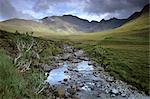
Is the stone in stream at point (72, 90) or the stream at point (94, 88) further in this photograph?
the stone in stream at point (72, 90)

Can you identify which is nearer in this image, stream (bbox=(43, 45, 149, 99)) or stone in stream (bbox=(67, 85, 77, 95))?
stream (bbox=(43, 45, 149, 99))

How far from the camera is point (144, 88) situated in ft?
131

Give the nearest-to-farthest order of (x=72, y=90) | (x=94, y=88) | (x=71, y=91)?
(x=71, y=91) → (x=72, y=90) → (x=94, y=88)

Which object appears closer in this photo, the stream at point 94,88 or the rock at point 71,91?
the stream at point 94,88

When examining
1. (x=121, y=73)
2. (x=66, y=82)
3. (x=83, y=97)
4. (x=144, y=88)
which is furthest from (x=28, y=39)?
(x=121, y=73)

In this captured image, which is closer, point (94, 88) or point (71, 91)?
point (71, 91)

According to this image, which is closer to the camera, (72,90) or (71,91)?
(71,91)

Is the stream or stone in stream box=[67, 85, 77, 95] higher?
stone in stream box=[67, 85, 77, 95]

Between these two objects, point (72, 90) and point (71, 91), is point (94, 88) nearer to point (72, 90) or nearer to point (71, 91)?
point (72, 90)

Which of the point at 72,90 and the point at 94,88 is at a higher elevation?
the point at 72,90

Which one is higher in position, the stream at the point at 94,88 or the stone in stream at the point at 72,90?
the stone in stream at the point at 72,90

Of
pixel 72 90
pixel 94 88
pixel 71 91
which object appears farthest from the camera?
pixel 94 88

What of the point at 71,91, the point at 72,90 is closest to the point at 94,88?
the point at 72,90

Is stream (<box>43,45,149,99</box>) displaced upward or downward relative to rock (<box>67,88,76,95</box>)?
downward
